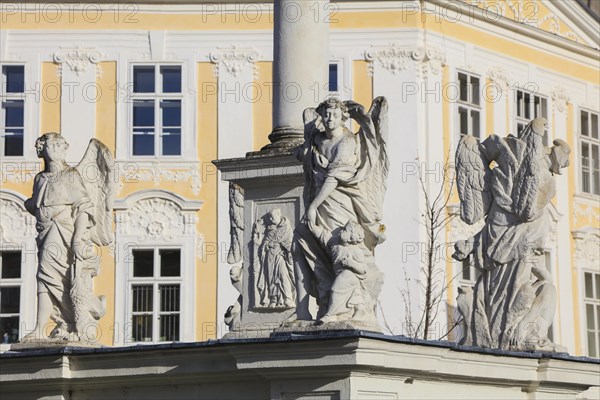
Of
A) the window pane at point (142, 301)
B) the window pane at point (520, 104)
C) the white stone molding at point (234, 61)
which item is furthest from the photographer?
the window pane at point (520, 104)

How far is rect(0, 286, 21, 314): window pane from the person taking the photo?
31500mm

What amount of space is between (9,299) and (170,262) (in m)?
3.22

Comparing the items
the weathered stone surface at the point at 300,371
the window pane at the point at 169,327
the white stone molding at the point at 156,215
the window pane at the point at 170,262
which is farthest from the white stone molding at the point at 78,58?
the weathered stone surface at the point at 300,371

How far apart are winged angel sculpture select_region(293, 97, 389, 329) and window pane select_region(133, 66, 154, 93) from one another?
62.0ft

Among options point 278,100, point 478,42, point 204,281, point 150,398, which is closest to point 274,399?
point 150,398

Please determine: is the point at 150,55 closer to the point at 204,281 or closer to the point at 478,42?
the point at 204,281

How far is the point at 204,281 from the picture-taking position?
104ft

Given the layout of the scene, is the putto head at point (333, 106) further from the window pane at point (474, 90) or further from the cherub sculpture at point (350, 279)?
the window pane at point (474, 90)

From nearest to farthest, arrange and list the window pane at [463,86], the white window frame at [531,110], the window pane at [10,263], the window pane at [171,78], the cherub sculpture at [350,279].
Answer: the cherub sculpture at [350,279]
the window pane at [10,263]
the window pane at [171,78]
the window pane at [463,86]
the white window frame at [531,110]

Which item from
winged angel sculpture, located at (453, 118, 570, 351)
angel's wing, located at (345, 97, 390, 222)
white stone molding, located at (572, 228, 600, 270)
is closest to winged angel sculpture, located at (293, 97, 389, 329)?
angel's wing, located at (345, 97, 390, 222)

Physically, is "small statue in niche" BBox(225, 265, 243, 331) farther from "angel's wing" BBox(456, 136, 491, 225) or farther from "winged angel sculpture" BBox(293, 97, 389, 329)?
"angel's wing" BBox(456, 136, 491, 225)

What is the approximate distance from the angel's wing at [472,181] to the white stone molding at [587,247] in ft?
62.1

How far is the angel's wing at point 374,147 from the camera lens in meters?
13.5

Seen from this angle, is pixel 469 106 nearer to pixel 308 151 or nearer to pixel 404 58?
pixel 404 58
